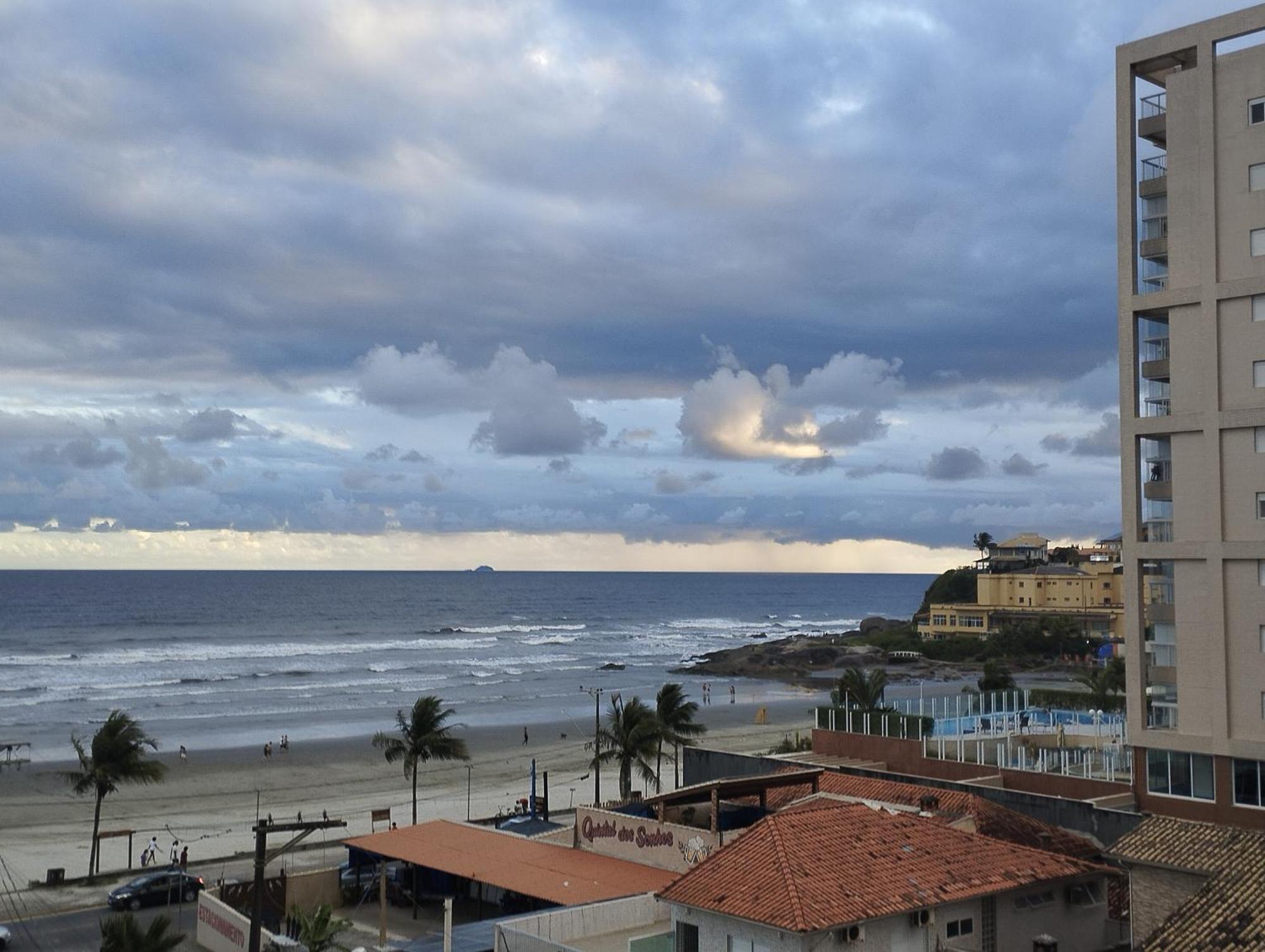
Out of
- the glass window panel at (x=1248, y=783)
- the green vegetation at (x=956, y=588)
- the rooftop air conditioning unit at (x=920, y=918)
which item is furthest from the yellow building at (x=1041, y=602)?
the rooftop air conditioning unit at (x=920, y=918)

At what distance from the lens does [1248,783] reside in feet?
91.4

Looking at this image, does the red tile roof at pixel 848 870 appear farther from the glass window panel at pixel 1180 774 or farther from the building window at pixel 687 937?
the glass window panel at pixel 1180 774

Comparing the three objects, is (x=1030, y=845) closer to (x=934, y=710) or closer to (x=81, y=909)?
(x=934, y=710)

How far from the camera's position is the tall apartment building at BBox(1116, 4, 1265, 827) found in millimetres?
28688

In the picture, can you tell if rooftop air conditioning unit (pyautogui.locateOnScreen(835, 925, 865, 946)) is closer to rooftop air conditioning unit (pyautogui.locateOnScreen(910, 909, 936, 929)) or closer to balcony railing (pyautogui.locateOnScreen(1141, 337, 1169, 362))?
rooftop air conditioning unit (pyautogui.locateOnScreen(910, 909, 936, 929))

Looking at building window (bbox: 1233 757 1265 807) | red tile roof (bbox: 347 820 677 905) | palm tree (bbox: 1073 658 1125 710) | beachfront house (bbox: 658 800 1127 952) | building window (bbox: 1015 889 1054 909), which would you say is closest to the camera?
beachfront house (bbox: 658 800 1127 952)

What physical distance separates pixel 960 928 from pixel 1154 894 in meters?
3.64

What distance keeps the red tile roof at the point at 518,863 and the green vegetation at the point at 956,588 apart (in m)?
153

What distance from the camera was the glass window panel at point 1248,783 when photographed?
27.6 m

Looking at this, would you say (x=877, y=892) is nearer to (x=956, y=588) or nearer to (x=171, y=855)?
(x=171, y=855)

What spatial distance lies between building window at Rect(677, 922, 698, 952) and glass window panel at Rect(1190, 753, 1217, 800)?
15.3 metres

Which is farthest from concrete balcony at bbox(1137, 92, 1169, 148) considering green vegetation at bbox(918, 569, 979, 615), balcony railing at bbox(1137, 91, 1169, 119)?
green vegetation at bbox(918, 569, 979, 615)

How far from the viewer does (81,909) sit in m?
35.2

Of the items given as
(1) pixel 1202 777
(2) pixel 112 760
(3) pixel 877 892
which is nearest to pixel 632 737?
(2) pixel 112 760
